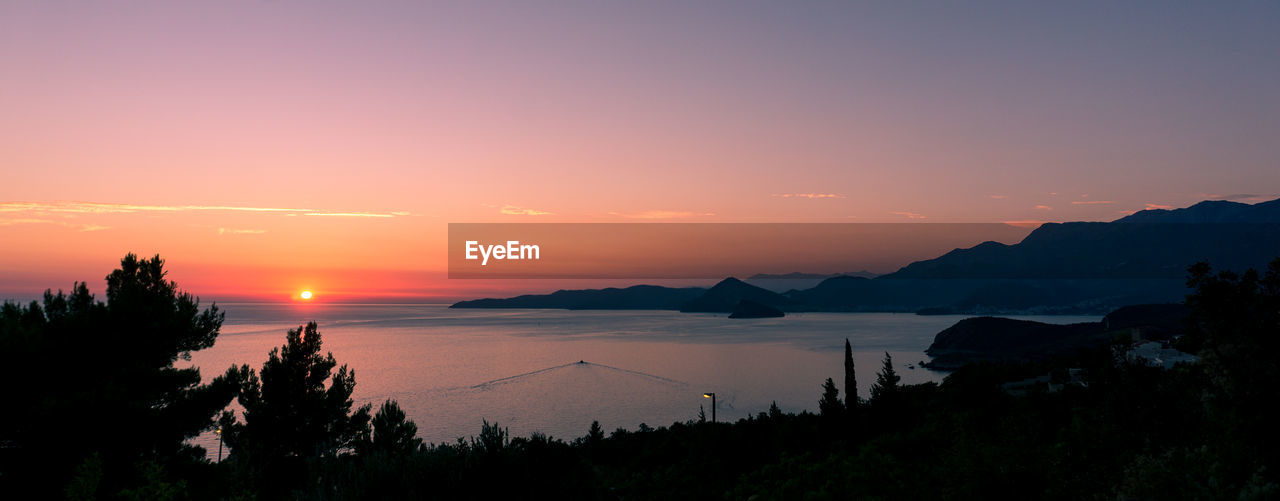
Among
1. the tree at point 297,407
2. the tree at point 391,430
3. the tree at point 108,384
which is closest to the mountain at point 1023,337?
the tree at point 391,430

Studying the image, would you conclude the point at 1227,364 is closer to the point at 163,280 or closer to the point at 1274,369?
the point at 1274,369

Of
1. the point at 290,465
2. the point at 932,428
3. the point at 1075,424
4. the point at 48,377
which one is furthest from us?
the point at 290,465

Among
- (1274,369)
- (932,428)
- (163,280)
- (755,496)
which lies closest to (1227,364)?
(1274,369)

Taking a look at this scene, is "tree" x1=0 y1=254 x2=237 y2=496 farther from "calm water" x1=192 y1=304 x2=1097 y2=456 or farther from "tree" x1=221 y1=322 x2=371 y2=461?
"calm water" x1=192 y1=304 x2=1097 y2=456

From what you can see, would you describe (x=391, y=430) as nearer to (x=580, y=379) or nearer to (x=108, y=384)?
(x=108, y=384)

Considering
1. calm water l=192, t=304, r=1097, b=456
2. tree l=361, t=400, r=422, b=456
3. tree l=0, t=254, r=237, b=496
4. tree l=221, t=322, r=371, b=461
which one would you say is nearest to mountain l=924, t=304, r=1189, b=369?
calm water l=192, t=304, r=1097, b=456

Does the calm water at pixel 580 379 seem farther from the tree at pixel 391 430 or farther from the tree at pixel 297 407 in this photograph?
the tree at pixel 391 430
